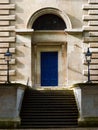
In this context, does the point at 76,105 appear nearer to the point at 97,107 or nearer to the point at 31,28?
the point at 97,107

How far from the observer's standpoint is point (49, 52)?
95.0 feet

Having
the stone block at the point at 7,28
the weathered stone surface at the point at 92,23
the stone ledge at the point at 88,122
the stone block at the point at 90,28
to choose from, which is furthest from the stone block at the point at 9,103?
the weathered stone surface at the point at 92,23

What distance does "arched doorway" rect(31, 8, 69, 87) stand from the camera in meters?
28.5

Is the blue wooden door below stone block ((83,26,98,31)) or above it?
below

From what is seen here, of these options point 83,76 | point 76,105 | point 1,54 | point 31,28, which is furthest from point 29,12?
point 76,105

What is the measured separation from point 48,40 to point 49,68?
1763mm

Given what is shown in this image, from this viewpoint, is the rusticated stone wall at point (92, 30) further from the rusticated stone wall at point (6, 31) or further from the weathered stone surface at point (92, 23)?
the rusticated stone wall at point (6, 31)

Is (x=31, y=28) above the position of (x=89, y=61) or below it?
above

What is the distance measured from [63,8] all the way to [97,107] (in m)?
9.49

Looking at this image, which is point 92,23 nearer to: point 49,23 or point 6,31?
point 49,23

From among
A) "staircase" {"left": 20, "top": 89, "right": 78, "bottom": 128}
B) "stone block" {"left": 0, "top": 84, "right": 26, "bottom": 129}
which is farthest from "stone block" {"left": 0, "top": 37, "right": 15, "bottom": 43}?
"stone block" {"left": 0, "top": 84, "right": 26, "bottom": 129}

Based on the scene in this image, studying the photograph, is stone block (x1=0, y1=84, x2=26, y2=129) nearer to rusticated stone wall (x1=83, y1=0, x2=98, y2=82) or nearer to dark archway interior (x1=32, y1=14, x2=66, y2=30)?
rusticated stone wall (x1=83, y1=0, x2=98, y2=82)

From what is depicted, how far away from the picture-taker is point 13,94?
67.9 feet

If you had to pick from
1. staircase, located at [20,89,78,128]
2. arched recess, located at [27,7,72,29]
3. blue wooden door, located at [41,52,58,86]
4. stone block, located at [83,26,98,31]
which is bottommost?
staircase, located at [20,89,78,128]
